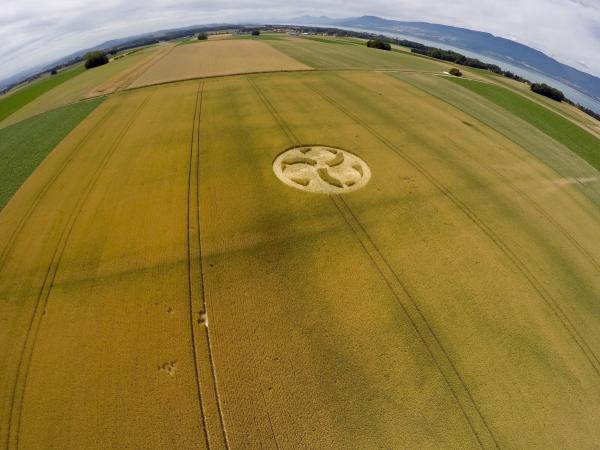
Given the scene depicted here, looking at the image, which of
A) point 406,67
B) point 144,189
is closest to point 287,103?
point 144,189

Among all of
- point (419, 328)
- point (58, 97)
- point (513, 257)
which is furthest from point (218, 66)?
point (419, 328)

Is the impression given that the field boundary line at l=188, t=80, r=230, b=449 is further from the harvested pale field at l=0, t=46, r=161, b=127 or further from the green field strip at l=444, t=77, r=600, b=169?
the green field strip at l=444, t=77, r=600, b=169

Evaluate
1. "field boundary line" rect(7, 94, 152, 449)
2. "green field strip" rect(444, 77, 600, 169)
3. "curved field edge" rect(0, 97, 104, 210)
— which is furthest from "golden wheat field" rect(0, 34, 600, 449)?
"green field strip" rect(444, 77, 600, 169)

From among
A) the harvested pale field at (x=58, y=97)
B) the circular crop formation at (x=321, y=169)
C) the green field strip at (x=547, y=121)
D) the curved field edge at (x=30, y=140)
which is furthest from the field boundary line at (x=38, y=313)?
the green field strip at (x=547, y=121)

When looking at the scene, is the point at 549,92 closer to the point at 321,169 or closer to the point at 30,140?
the point at 321,169

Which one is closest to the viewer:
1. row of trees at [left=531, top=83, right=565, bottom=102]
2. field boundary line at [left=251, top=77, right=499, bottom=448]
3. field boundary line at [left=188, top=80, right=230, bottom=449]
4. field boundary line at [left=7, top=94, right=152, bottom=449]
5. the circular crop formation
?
field boundary line at [left=7, top=94, right=152, bottom=449]

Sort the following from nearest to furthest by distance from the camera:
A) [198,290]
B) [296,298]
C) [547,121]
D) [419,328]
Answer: [419,328], [296,298], [198,290], [547,121]

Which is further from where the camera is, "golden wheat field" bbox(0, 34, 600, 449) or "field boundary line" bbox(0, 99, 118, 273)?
"field boundary line" bbox(0, 99, 118, 273)
